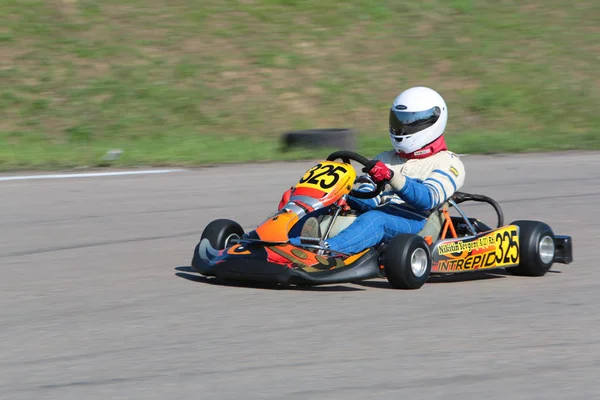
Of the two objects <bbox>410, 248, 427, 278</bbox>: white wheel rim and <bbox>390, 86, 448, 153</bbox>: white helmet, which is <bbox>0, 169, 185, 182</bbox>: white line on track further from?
<bbox>410, 248, 427, 278</bbox>: white wheel rim

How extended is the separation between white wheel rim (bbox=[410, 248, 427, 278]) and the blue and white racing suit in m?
0.27

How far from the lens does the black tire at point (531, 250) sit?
6207mm

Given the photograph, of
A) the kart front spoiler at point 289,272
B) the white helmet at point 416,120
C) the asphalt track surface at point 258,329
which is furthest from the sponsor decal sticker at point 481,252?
the white helmet at point 416,120

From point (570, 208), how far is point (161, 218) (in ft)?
11.8

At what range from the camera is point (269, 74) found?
16.8 meters

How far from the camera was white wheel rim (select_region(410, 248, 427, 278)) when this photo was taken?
5.71m

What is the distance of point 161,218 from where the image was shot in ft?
28.5

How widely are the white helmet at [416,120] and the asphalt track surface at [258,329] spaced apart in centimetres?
87

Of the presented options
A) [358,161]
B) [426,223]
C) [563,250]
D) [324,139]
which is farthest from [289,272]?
[324,139]

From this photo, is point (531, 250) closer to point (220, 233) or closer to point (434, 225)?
point (434, 225)

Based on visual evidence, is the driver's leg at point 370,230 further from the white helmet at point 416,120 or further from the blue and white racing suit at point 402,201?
the white helmet at point 416,120

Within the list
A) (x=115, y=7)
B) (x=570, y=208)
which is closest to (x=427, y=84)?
(x=115, y=7)

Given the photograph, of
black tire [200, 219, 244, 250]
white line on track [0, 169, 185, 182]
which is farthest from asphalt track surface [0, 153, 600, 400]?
white line on track [0, 169, 185, 182]

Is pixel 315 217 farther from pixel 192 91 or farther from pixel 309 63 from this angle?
pixel 309 63
